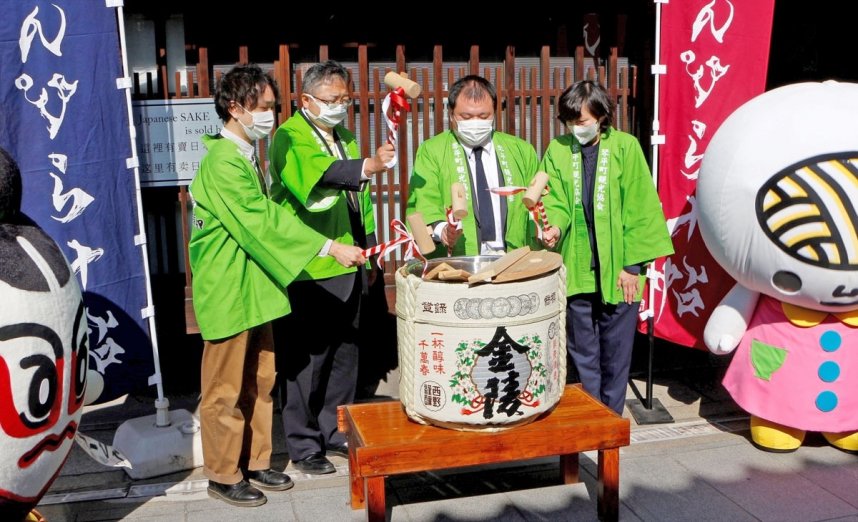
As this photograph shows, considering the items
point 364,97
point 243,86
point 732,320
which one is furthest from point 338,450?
point 732,320

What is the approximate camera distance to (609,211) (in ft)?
16.0

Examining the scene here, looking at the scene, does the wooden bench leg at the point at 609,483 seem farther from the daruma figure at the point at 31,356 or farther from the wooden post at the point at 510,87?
the wooden post at the point at 510,87

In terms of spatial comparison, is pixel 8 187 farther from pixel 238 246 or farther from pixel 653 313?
pixel 653 313

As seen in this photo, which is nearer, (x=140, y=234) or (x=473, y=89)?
(x=473, y=89)

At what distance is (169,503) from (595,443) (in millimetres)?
2261

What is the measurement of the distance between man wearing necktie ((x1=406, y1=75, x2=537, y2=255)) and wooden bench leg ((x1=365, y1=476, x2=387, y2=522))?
1344 millimetres

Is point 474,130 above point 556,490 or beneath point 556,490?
above

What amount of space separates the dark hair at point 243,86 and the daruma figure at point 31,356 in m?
1.21

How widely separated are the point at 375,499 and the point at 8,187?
200 cm


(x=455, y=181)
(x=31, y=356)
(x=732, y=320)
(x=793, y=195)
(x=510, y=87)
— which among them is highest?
(x=510, y=87)

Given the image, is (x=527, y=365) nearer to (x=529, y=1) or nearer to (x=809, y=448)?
(x=809, y=448)

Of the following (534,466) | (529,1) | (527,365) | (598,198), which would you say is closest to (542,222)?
(598,198)

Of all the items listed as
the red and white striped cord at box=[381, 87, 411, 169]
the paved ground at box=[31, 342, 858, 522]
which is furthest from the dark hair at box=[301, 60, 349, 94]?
the paved ground at box=[31, 342, 858, 522]

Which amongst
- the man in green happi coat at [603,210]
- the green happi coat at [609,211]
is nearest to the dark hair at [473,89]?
the man in green happi coat at [603,210]
